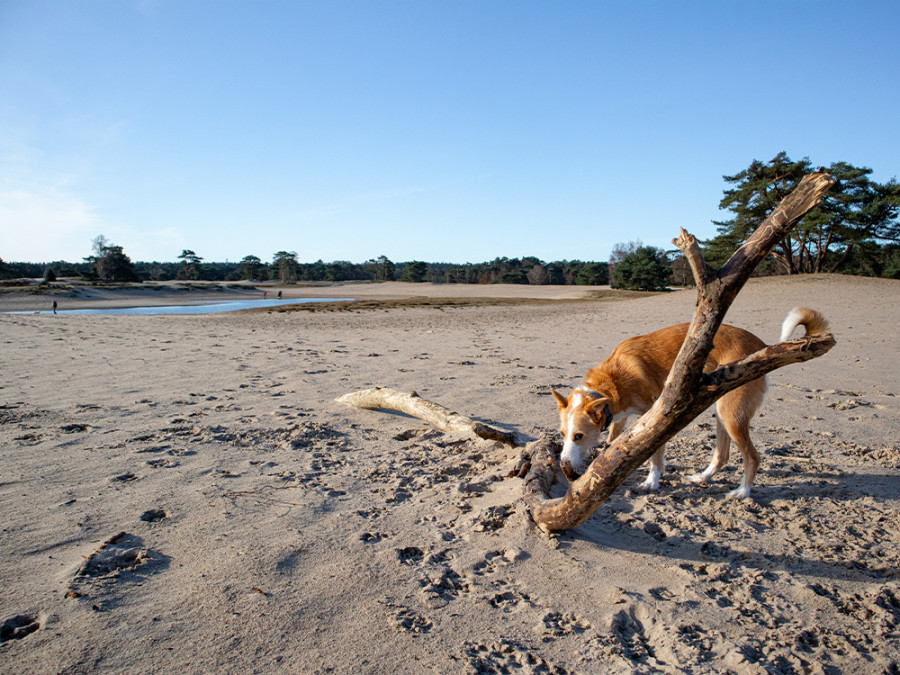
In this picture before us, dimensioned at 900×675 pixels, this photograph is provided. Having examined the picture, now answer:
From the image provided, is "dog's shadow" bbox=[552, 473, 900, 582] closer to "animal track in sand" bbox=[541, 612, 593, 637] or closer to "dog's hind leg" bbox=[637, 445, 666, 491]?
"dog's hind leg" bbox=[637, 445, 666, 491]

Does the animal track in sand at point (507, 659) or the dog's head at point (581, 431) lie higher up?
the dog's head at point (581, 431)

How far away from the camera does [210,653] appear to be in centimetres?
221

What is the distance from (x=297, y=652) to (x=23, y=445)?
4251 mm

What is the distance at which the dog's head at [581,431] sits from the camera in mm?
3852

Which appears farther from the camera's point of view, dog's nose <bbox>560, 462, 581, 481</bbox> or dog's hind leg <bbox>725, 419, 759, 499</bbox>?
dog's hind leg <bbox>725, 419, 759, 499</bbox>

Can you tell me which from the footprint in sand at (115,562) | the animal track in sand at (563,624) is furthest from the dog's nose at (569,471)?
the footprint in sand at (115,562)

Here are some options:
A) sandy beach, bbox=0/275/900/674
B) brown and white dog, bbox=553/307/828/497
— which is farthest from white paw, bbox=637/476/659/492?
sandy beach, bbox=0/275/900/674

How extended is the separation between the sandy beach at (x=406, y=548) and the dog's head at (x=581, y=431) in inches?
15.0

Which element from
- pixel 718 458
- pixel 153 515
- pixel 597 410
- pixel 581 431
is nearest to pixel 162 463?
pixel 153 515

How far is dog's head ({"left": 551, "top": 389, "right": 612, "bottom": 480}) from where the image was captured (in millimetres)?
3852

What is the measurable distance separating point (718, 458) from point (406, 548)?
115 inches

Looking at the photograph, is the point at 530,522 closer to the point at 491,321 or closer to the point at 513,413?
the point at 513,413

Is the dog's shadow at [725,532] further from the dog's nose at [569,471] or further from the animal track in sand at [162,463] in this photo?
the animal track in sand at [162,463]

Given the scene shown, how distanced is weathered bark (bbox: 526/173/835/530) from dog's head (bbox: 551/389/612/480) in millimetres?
994
